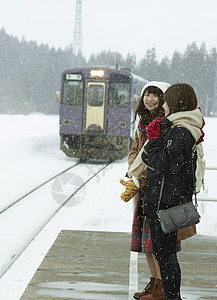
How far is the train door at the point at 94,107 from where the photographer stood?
17.1 meters

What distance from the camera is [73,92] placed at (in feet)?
56.1

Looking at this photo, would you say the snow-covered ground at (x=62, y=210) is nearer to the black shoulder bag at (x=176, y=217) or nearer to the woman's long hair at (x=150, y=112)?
the black shoulder bag at (x=176, y=217)

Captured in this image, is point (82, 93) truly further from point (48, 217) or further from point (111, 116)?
point (48, 217)

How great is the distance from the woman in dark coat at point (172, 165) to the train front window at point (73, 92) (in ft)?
45.3

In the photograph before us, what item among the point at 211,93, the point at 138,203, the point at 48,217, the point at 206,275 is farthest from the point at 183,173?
the point at 211,93

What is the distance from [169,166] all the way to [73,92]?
14.1 m

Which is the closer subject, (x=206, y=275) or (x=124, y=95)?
(x=206, y=275)

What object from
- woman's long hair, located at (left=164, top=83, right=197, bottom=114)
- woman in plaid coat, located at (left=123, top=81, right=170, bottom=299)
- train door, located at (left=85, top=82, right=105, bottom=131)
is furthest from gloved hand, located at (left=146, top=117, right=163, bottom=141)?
train door, located at (left=85, top=82, right=105, bottom=131)

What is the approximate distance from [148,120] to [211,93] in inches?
3012

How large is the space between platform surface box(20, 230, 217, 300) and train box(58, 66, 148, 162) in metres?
11.3

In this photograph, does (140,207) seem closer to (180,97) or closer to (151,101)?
(151,101)

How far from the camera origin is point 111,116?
17.0 meters

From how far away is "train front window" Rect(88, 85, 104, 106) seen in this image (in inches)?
672

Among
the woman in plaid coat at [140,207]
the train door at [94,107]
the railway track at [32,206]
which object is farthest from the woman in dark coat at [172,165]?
the train door at [94,107]
